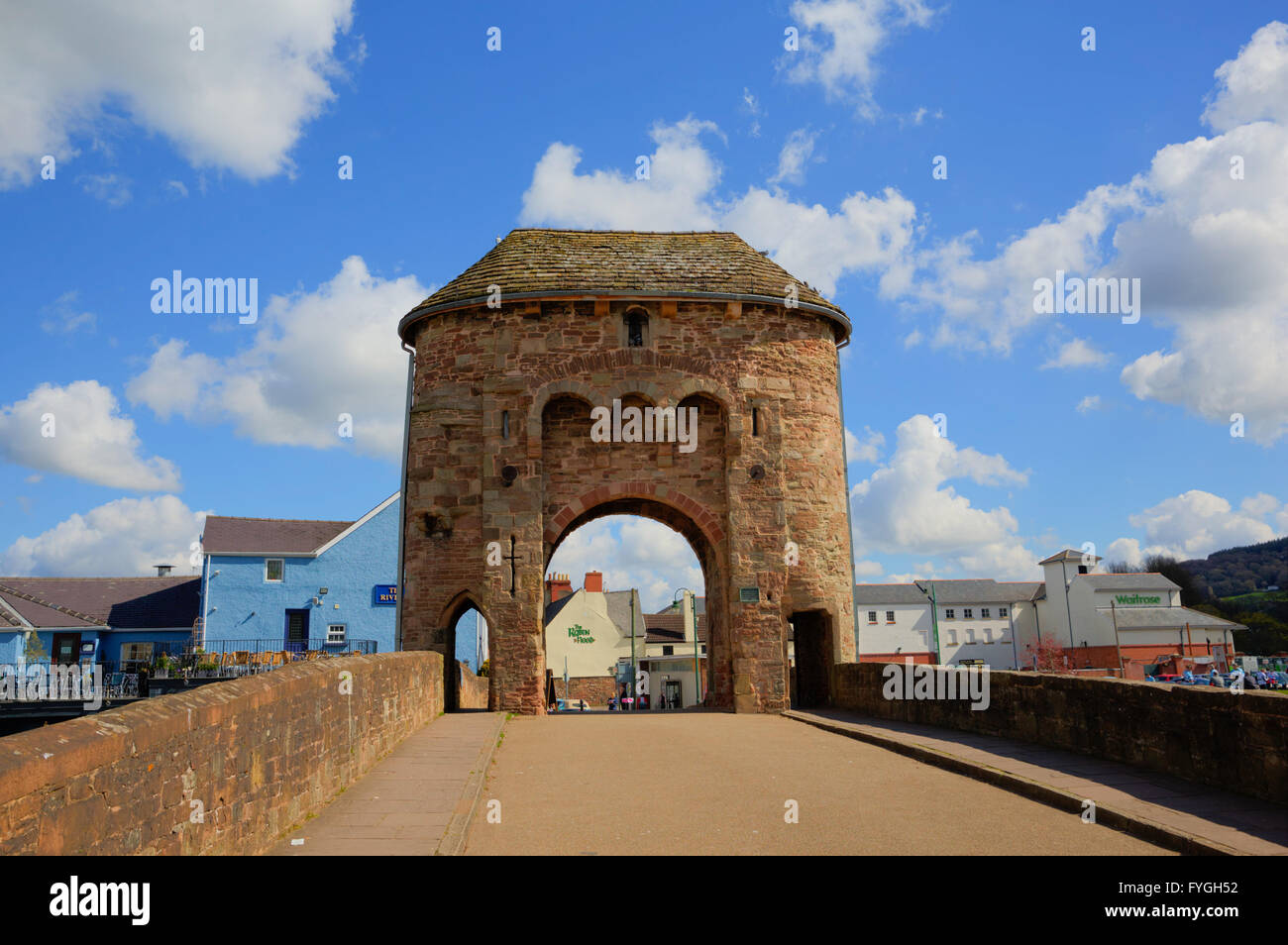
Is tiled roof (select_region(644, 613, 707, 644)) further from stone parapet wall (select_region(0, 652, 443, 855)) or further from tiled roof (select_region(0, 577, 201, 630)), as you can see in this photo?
stone parapet wall (select_region(0, 652, 443, 855))

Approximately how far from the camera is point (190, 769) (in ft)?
17.1

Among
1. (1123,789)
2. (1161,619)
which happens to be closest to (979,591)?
(1161,619)

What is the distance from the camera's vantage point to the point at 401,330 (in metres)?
21.2

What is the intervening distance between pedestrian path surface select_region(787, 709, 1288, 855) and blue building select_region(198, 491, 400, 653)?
2676 centimetres

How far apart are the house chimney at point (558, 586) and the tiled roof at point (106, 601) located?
20576 mm

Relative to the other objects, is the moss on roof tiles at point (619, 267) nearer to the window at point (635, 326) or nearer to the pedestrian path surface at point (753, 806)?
the window at point (635, 326)

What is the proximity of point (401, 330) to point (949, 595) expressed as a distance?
6131 cm

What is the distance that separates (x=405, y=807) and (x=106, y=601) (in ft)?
118

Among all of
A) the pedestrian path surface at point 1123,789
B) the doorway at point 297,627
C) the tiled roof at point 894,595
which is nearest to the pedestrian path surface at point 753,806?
the pedestrian path surface at point 1123,789

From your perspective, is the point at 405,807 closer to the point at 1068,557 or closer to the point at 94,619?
the point at 94,619

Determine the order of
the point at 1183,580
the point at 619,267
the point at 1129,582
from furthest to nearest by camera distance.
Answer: the point at 1183,580, the point at 1129,582, the point at 619,267
